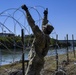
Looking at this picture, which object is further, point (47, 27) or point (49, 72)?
point (49, 72)

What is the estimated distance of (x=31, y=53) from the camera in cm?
724

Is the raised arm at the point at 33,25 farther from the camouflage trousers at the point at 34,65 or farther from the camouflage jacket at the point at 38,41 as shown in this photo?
the camouflage trousers at the point at 34,65

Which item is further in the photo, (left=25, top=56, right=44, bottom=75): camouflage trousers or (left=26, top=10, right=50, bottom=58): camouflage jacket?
(left=25, top=56, right=44, bottom=75): camouflage trousers

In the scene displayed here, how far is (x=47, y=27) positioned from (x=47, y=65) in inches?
399

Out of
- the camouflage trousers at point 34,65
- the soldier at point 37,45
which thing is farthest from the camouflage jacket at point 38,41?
the camouflage trousers at point 34,65

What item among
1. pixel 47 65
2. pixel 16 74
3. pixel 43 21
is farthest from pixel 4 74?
pixel 43 21

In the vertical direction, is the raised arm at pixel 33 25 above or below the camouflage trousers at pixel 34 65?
above

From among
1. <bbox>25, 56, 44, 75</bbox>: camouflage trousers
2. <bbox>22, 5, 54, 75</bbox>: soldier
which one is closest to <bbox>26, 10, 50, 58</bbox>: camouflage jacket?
<bbox>22, 5, 54, 75</bbox>: soldier

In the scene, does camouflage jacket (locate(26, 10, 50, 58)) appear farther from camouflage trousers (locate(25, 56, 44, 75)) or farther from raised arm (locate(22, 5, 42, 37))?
camouflage trousers (locate(25, 56, 44, 75))

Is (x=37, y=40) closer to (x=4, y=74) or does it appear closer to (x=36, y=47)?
(x=36, y=47)

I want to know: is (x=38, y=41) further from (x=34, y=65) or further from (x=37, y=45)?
(x=34, y=65)

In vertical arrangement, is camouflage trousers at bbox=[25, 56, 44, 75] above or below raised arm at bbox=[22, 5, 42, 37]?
below

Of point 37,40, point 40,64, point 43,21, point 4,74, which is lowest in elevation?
point 4,74

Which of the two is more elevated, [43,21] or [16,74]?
[43,21]
